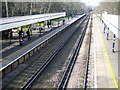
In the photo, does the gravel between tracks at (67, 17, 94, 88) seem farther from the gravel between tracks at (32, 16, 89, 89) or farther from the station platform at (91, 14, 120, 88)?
the gravel between tracks at (32, 16, 89, 89)

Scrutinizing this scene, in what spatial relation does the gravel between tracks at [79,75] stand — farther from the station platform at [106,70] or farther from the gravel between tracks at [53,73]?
the gravel between tracks at [53,73]

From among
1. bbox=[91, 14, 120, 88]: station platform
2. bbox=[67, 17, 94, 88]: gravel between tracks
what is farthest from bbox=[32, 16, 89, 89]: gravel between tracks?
bbox=[91, 14, 120, 88]: station platform

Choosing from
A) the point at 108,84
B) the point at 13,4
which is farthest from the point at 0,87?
the point at 13,4

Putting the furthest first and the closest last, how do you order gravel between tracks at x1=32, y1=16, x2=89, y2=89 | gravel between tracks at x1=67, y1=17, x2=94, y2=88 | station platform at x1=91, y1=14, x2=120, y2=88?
1. gravel between tracks at x1=32, y1=16, x2=89, y2=89
2. gravel between tracks at x1=67, y1=17, x2=94, y2=88
3. station platform at x1=91, y1=14, x2=120, y2=88

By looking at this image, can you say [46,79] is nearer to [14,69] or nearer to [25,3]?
[14,69]

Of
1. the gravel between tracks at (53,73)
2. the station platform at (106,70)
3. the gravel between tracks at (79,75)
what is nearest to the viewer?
the station platform at (106,70)

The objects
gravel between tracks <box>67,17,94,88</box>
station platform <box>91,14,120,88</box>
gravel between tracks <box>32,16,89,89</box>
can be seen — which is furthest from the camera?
gravel between tracks <box>32,16,89,89</box>

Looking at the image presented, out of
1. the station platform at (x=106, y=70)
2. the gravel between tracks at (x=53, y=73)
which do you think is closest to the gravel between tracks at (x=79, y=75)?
the station platform at (x=106, y=70)

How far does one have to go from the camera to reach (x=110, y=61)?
14352 mm

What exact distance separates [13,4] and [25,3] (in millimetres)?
5187

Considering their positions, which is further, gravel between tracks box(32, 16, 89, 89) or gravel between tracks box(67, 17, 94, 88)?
gravel between tracks box(32, 16, 89, 89)

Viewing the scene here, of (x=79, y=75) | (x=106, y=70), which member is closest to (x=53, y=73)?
(x=79, y=75)

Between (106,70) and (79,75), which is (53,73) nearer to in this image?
(79,75)

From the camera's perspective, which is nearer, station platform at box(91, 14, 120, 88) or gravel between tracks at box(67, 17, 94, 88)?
station platform at box(91, 14, 120, 88)
